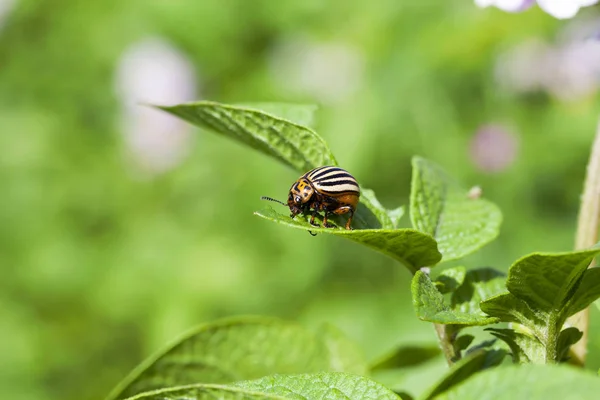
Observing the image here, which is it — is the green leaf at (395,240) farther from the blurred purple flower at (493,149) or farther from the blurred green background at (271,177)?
the blurred purple flower at (493,149)

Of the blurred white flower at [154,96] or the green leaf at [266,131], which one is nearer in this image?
the green leaf at [266,131]

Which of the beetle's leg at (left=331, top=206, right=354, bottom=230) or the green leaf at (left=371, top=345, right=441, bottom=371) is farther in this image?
the green leaf at (left=371, top=345, right=441, bottom=371)

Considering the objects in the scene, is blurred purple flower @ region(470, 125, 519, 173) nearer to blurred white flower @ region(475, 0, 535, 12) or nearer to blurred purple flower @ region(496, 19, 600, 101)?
blurred purple flower @ region(496, 19, 600, 101)

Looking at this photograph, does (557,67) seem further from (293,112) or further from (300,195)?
(293,112)

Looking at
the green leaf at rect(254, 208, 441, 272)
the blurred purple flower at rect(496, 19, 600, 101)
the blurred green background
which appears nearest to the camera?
the green leaf at rect(254, 208, 441, 272)

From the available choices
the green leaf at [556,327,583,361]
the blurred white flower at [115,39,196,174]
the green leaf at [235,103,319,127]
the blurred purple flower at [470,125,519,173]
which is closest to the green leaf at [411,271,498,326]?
the green leaf at [556,327,583,361]

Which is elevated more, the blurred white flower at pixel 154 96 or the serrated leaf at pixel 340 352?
the blurred white flower at pixel 154 96

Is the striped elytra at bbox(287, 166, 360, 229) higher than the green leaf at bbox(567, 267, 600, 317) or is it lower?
higher

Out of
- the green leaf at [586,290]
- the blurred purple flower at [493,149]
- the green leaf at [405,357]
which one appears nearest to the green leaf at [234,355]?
the green leaf at [405,357]
